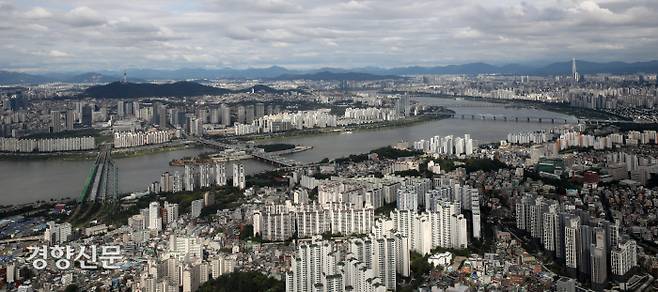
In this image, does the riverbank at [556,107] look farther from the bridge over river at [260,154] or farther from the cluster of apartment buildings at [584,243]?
the cluster of apartment buildings at [584,243]

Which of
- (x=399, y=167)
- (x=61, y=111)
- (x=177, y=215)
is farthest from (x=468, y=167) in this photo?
(x=61, y=111)

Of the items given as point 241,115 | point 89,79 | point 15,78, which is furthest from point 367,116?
point 89,79

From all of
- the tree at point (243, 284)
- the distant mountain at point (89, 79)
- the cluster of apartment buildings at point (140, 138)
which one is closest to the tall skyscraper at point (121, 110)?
the cluster of apartment buildings at point (140, 138)

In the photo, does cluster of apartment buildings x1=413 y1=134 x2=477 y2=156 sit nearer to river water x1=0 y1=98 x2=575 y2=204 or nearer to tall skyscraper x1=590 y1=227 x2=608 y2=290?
river water x1=0 y1=98 x2=575 y2=204

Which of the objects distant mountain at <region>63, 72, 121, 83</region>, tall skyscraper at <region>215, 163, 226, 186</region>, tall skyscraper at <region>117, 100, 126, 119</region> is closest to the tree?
tall skyscraper at <region>215, 163, 226, 186</region>

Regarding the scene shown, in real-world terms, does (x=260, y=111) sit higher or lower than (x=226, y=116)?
higher

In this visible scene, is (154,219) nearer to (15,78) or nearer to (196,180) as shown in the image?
(196,180)
